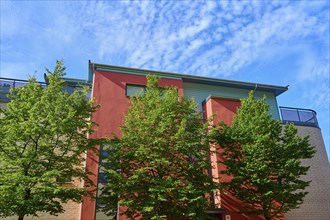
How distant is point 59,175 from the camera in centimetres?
1162

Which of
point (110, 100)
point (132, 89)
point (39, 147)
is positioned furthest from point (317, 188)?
point (39, 147)

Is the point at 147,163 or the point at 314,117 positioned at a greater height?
the point at 314,117

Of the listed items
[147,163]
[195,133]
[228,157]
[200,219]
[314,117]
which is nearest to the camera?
[200,219]

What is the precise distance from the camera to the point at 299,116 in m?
22.6

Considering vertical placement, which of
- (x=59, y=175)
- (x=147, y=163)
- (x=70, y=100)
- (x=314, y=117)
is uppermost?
(x=314, y=117)

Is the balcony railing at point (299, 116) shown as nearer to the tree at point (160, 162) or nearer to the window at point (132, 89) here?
the tree at point (160, 162)

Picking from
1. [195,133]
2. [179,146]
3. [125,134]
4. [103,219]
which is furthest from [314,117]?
[103,219]

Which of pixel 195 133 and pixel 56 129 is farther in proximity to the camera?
pixel 195 133

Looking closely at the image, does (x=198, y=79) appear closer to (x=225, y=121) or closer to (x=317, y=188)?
(x=225, y=121)

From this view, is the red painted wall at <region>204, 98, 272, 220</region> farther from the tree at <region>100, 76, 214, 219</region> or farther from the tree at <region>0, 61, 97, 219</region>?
the tree at <region>0, 61, 97, 219</region>

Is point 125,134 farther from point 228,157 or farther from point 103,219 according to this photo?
point 228,157

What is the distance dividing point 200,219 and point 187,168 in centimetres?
238

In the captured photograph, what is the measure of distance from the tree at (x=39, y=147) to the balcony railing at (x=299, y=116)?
15.6 meters

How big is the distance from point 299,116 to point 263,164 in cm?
948
